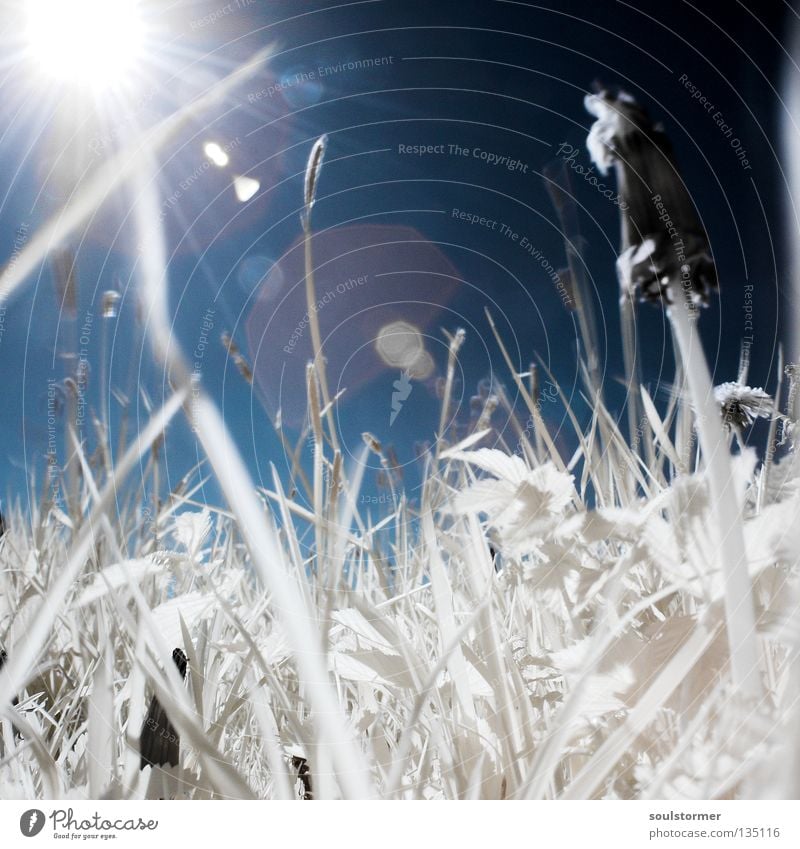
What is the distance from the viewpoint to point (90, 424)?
60 cm

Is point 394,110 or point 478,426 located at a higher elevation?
point 394,110

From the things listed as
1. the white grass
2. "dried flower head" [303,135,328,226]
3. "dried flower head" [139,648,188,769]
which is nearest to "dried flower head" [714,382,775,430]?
the white grass

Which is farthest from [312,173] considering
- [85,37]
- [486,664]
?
[486,664]

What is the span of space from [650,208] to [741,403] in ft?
0.68

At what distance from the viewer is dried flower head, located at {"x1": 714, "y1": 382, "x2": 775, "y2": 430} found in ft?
1.80

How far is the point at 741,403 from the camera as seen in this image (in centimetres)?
56

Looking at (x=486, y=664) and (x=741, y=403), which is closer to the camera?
(x=486, y=664)

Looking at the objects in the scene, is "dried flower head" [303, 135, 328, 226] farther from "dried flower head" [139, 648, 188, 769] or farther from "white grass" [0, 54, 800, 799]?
"dried flower head" [139, 648, 188, 769]

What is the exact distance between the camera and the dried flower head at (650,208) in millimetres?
486

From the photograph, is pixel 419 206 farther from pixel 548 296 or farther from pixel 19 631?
pixel 19 631

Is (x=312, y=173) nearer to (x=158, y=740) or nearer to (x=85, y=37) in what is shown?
(x=85, y=37)

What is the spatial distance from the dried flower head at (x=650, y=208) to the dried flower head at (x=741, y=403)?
3.5 inches
